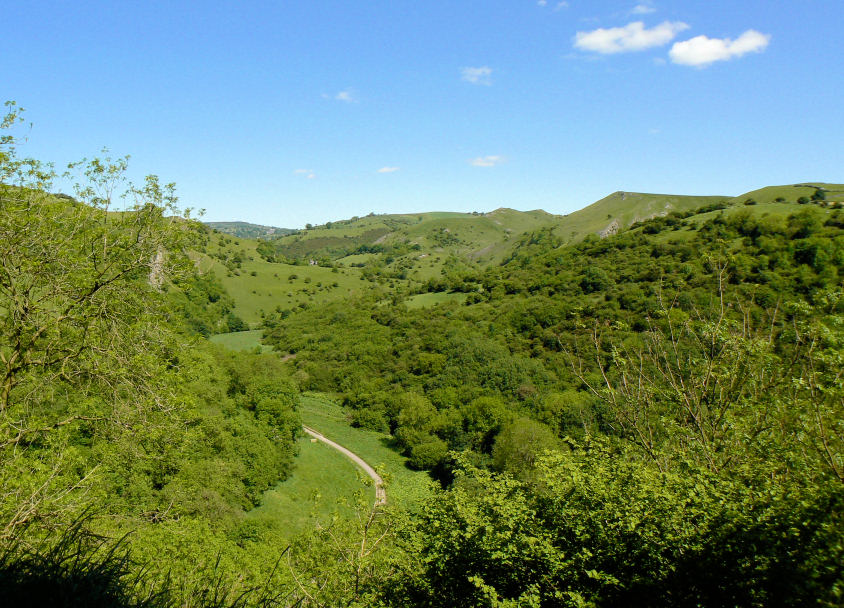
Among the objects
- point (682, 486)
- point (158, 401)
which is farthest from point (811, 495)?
point (158, 401)

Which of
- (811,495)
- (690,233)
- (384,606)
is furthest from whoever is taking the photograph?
(690,233)

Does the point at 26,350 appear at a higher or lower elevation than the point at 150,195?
lower

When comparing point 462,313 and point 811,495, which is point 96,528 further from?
point 462,313

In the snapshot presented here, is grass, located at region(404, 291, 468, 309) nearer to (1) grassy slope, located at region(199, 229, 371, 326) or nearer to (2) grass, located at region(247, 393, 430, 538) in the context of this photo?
(1) grassy slope, located at region(199, 229, 371, 326)

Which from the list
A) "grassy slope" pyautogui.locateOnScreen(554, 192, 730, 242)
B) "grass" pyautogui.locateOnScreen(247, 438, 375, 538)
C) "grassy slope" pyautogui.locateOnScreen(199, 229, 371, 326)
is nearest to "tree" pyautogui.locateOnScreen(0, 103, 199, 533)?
"grass" pyautogui.locateOnScreen(247, 438, 375, 538)

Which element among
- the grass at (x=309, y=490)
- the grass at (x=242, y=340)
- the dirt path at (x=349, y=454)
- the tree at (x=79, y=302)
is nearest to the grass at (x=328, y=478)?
the grass at (x=309, y=490)

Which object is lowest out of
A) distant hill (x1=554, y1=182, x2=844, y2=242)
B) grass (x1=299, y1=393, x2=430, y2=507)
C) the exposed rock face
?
grass (x1=299, y1=393, x2=430, y2=507)

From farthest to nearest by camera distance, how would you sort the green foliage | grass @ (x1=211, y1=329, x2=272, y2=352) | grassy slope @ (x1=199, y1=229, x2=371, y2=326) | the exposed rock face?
the exposed rock face, grassy slope @ (x1=199, y1=229, x2=371, y2=326), grass @ (x1=211, y1=329, x2=272, y2=352), the green foliage

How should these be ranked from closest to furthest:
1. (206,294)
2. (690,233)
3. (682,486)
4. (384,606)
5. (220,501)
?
(682,486) → (384,606) → (220,501) → (690,233) → (206,294)

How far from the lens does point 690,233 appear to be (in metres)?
82.7

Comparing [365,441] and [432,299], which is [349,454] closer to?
[365,441]

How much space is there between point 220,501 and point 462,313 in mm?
71208

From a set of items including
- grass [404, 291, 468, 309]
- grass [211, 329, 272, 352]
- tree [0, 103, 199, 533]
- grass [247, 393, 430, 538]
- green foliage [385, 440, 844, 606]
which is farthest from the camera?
grass [404, 291, 468, 309]

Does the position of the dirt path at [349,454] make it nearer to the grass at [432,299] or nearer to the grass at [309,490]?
the grass at [309,490]
